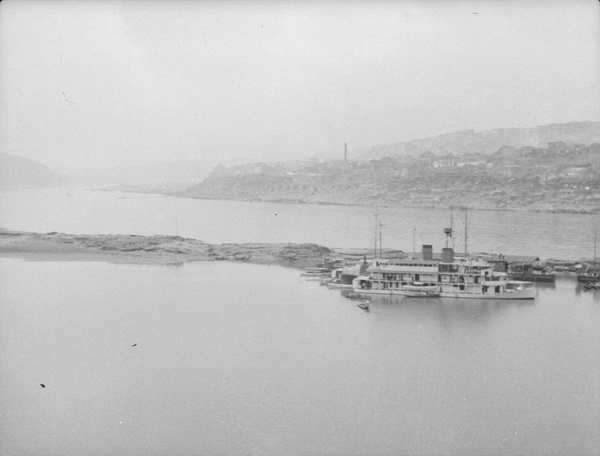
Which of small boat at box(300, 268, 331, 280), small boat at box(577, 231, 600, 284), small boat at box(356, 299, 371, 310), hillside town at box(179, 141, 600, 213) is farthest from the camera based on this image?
hillside town at box(179, 141, 600, 213)

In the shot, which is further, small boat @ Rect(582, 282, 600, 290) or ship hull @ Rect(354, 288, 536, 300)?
small boat @ Rect(582, 282, 600, 290)

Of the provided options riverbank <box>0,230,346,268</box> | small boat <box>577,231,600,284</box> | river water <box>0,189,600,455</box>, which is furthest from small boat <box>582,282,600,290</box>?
riverbank <box>0,230,346,268</box>

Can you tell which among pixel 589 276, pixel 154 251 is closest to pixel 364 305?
pixel 589 276

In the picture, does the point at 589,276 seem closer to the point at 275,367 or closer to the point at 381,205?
the point at 275,367

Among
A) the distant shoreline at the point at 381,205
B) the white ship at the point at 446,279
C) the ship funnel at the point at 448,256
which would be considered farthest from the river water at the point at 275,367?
the distant shoreline at the point at 381,205

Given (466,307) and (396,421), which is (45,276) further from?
(396,421)

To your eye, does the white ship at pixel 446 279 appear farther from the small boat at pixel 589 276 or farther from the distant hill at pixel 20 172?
the distant hill at pixel 20 172

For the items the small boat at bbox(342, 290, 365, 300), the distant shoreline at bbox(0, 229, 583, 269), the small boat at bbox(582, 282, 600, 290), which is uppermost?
the distant shoreline at bbox(0, 229, 583, 269)

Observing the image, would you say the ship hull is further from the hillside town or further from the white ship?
the hillside town
